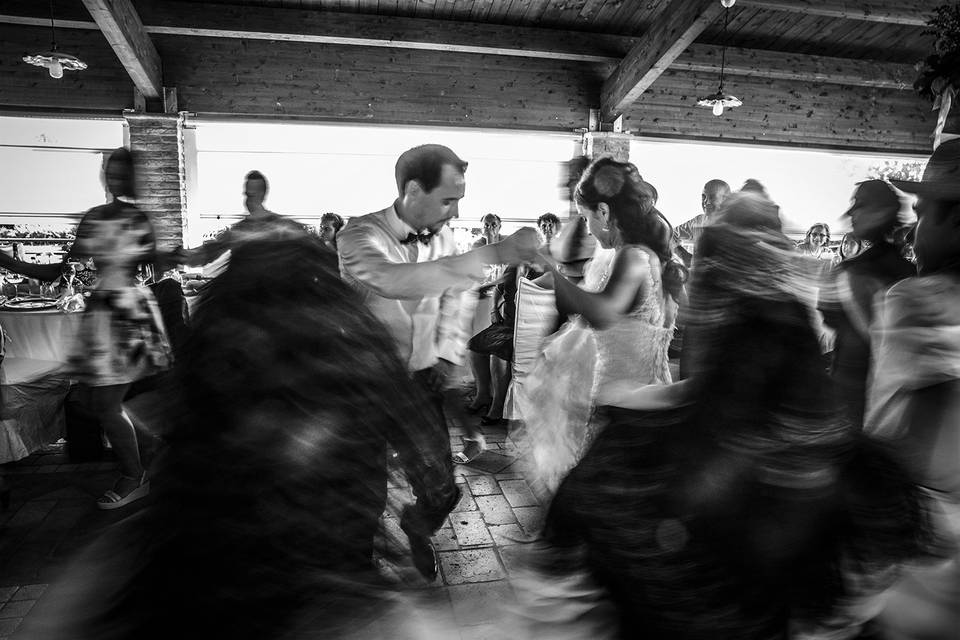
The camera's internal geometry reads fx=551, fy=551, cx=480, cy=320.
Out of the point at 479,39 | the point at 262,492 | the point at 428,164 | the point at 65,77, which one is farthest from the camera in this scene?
the point at 479,39

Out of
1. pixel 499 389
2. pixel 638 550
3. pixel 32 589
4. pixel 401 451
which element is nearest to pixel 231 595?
pixel 401 451

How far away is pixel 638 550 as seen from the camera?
87 cm

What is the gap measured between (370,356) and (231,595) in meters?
0.29

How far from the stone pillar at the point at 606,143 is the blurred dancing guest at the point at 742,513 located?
27.1 feet

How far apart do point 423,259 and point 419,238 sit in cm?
11

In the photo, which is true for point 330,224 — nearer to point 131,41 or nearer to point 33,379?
point 33,379

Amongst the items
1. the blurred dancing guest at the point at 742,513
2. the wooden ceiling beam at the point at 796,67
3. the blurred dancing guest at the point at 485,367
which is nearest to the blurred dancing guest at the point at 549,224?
the blurred dancing guest at the point at 485,367

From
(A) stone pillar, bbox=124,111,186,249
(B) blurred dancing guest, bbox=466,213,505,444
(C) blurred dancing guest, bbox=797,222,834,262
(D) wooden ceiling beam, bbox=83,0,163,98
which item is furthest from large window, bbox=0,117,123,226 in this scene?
(C) blurred dancing guest, bbox=797,222,834,262

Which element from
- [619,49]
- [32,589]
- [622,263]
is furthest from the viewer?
[619,49]

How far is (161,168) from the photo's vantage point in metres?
7.51

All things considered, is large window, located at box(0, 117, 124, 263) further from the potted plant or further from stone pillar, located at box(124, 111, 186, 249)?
the potted plant

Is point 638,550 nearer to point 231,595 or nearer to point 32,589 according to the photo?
point 231,595

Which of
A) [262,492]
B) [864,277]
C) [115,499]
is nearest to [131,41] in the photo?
[115,499]

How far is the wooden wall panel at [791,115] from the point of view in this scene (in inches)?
355
